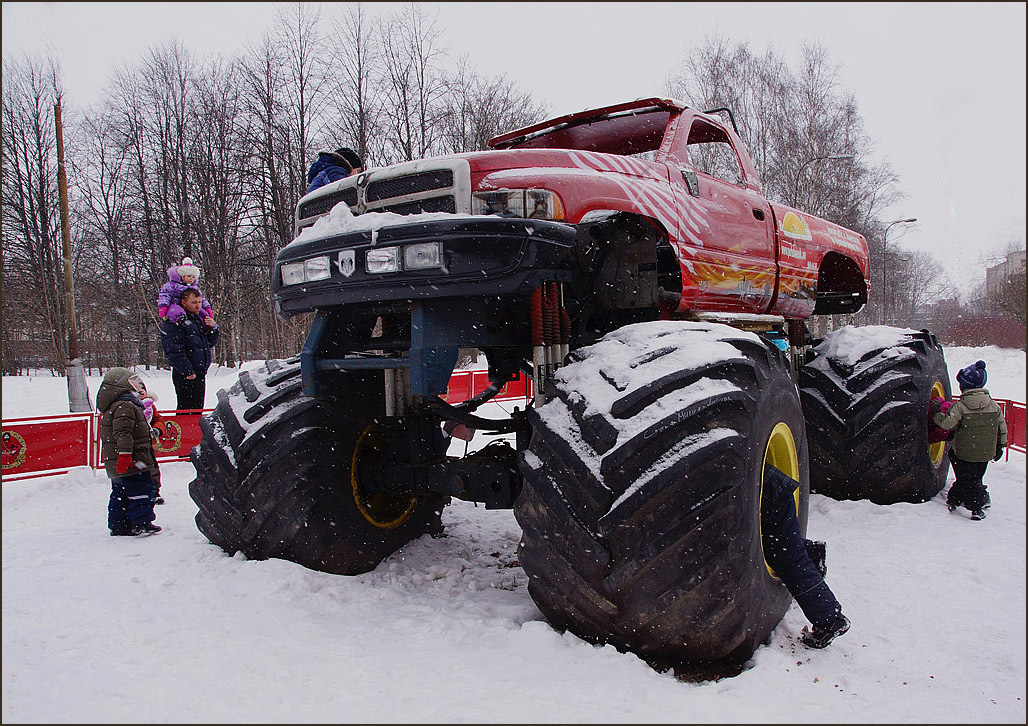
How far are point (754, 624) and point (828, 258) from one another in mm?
4830

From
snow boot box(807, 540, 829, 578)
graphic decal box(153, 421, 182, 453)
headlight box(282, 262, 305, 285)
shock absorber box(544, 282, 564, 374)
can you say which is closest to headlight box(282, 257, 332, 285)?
headlight box(282, 262, 305, 285)

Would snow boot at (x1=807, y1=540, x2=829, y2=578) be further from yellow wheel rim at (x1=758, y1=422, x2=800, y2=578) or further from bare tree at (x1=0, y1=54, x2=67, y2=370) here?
bare tree at (x1=0, y1=54, x2=67, y2=370)

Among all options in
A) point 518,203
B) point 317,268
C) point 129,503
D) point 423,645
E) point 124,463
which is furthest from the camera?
point 124,463

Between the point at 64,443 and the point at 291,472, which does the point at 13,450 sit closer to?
the point at 64,443

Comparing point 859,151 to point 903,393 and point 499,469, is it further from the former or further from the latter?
point 499,469

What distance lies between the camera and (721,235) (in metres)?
4.01

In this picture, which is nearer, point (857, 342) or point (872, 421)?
point (872, 421)

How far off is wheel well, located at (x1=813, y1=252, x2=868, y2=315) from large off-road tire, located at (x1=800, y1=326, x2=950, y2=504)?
38.3 inches

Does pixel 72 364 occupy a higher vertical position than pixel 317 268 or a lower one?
lower

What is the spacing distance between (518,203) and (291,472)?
181cm

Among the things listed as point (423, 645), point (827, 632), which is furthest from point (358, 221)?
point (827, 632)

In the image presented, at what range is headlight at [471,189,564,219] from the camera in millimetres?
2859

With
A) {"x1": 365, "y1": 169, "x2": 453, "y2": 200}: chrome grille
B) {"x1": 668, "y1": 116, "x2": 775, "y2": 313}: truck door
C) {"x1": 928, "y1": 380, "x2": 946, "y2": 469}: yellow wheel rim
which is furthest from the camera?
{"x1": 928, "y1": 380, "x2": 946, "y2": 469}: yellow wheel rim

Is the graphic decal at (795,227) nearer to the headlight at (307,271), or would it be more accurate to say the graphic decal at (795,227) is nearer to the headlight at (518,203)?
the headlight at (518,203)
